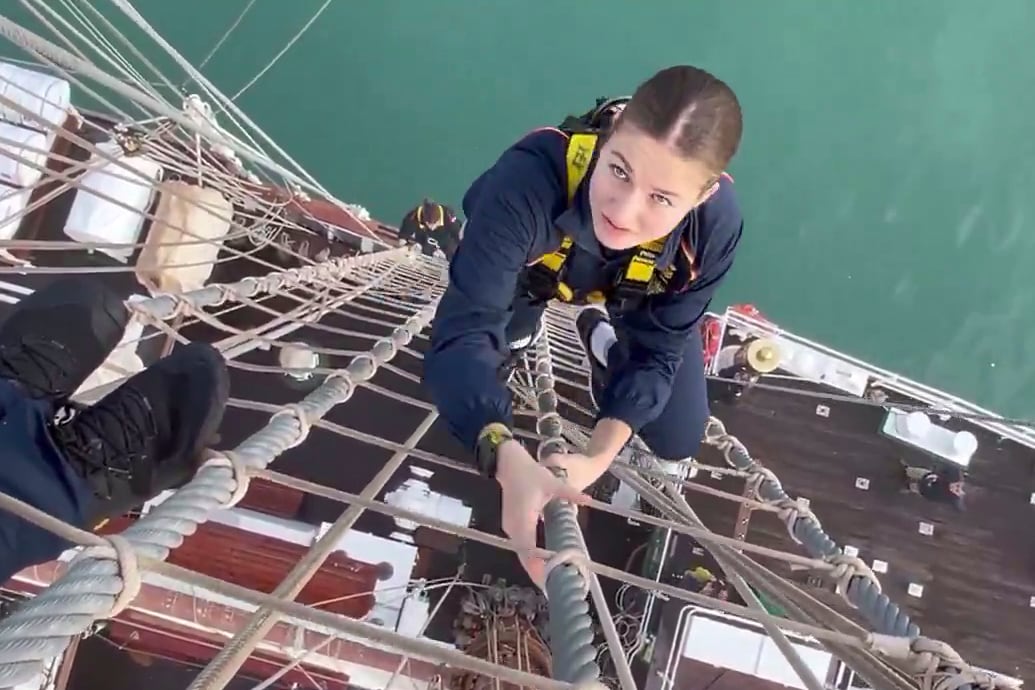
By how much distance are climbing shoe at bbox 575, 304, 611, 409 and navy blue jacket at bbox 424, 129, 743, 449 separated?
24.3 inches

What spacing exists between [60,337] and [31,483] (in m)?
0.37

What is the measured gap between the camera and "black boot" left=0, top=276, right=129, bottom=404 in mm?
1351

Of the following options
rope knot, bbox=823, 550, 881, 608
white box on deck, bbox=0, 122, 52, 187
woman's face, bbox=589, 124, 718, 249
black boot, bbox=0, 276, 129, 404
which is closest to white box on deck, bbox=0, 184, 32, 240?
white box on deck, bbox=0, 122, 52, 187

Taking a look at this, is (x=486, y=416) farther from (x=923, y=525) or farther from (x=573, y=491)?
(x=923, y=525)

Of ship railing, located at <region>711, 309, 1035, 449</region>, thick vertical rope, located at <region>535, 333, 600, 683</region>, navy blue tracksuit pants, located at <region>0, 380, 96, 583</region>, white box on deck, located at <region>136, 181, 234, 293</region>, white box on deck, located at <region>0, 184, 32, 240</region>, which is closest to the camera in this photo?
thick vertical rope, located at <region>535, 333, 600, 683</region>

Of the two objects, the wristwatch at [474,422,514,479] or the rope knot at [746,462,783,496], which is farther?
A: the rope knot at [746,462,783,496]

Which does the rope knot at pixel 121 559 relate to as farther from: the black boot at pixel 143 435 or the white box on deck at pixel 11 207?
the white box on deck at pixel 11 207

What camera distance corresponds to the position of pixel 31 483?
1.15 meters

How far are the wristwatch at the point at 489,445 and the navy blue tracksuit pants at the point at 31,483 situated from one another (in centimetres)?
55

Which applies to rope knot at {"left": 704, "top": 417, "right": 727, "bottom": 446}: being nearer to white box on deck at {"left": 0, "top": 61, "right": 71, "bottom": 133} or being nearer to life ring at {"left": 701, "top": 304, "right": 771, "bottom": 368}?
Result: life ring at {"left": 701, "top": 304, "right": 771, "bottom": 368}

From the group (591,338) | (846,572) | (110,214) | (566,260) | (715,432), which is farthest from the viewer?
(110,214)

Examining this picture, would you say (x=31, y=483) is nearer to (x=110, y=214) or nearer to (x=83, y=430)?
(x=83, y=430)

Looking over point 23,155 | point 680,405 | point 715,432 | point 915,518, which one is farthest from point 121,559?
point 915,518

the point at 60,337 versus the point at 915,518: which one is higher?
the point at 915,518
